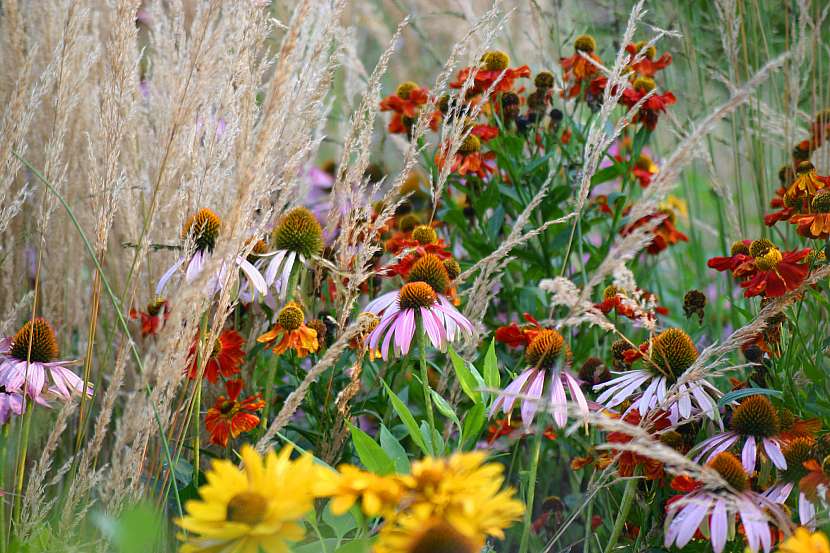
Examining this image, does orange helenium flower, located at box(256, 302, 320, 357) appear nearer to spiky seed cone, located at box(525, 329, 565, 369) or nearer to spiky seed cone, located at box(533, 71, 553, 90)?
spiky seed cone, located at box(525, 329, 565, 369)

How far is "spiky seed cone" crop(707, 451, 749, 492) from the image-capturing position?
1.10 metres

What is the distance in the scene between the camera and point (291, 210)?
1.57 metres

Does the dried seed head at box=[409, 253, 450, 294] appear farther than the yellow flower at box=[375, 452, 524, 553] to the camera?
Yes

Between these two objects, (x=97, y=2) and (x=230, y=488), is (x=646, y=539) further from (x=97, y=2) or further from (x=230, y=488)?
(x=97, y=2)

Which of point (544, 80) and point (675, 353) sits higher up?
point (544, 80)

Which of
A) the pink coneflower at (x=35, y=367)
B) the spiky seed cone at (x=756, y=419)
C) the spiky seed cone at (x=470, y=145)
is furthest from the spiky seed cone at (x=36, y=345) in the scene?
the spiky seed cone at (x=756, y=419)

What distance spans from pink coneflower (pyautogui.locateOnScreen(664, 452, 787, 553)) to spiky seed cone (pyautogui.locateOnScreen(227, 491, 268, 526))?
1.36ft

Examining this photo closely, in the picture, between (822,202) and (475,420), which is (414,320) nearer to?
(475,420)

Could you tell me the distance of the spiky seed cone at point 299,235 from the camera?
1528mm

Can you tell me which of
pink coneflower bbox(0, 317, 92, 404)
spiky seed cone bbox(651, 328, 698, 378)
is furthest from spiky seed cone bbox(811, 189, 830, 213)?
pink coneflower bbox(0, 317, 92, 404)

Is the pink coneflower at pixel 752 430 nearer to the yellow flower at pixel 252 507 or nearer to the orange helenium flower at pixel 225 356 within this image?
the yellow flower at pixel 252 507

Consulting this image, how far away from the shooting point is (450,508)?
82 cm

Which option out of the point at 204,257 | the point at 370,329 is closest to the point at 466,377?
the point at 370,329

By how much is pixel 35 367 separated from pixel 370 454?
540 millimetres
